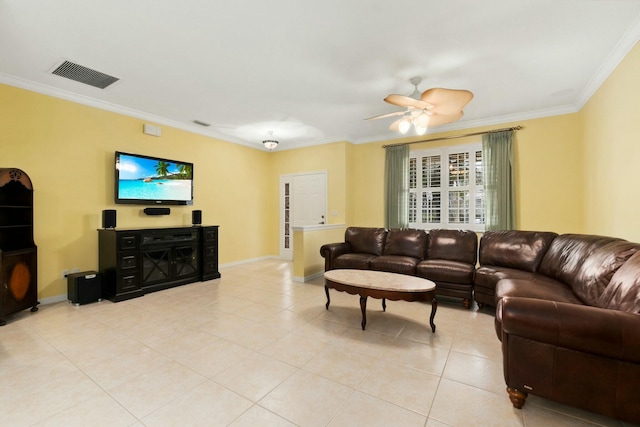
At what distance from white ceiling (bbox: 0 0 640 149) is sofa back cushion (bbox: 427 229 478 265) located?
2.03 m

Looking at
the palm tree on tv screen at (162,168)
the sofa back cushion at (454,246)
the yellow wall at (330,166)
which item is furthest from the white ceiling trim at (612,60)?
the palm tree on tv screen at (162,168)

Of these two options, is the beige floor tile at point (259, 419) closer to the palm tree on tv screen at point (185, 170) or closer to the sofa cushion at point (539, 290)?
the sofa cushion at point (539, 290)

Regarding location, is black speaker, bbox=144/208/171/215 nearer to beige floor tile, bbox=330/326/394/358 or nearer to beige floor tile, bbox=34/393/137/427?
beige floor tile, bbox=34/393/137/427

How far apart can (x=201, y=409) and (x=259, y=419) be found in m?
0.38

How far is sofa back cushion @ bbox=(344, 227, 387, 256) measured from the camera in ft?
15.5

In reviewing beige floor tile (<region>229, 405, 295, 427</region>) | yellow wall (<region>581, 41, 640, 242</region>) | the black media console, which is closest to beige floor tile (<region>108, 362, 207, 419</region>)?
beige floor tile (<region>229, 405, 295, 427</region>)

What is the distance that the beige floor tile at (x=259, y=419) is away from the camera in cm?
156

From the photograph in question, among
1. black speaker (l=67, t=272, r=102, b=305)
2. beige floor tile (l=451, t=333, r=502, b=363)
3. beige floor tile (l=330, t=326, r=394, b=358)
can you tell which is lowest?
beige floor tile (l=451, t=333, r=502, b=363)

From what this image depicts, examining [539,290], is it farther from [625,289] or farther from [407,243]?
[407,243]

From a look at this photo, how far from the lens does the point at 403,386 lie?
191 cm

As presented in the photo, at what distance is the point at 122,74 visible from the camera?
3275 millimetres

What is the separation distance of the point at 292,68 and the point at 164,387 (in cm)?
322

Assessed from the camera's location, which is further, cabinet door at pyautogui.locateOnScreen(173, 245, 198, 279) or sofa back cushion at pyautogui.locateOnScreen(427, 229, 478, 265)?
cabinet door at pyautogui.locateOnScreen(173, 245, 198, 279)

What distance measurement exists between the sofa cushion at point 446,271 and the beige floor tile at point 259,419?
9.04 ft
